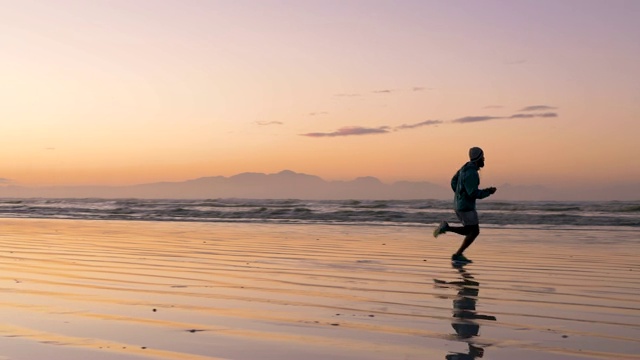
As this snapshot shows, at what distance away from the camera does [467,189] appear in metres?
12.1

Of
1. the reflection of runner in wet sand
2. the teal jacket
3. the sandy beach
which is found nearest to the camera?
the reflection of runner in wet sand

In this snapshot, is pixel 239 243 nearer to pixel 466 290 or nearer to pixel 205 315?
pixel 466 290

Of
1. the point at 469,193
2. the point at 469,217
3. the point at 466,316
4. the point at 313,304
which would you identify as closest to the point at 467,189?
the point at 469,193

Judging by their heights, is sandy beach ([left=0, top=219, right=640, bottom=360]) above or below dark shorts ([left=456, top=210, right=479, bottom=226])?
below

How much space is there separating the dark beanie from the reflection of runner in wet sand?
3195mm

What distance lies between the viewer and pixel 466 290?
8.05 metres

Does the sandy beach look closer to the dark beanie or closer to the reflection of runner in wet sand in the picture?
the reflection of runner in wet sand

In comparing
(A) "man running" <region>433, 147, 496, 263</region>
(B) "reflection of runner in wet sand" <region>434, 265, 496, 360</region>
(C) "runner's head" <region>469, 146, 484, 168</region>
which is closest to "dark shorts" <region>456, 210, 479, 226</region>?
(A) "man running" <region>433, 147, 496, 263</region>

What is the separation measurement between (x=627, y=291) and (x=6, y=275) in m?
6.74

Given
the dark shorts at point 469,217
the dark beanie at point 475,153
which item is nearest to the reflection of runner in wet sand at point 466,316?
the dark shorts at point 469,217

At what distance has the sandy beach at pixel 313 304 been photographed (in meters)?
5.00

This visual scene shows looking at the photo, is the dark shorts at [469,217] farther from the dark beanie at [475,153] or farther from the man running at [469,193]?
the dark beanie at [475,153]

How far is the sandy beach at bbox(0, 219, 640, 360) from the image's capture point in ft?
16.4

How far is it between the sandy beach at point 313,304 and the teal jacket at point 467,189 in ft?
2.86
